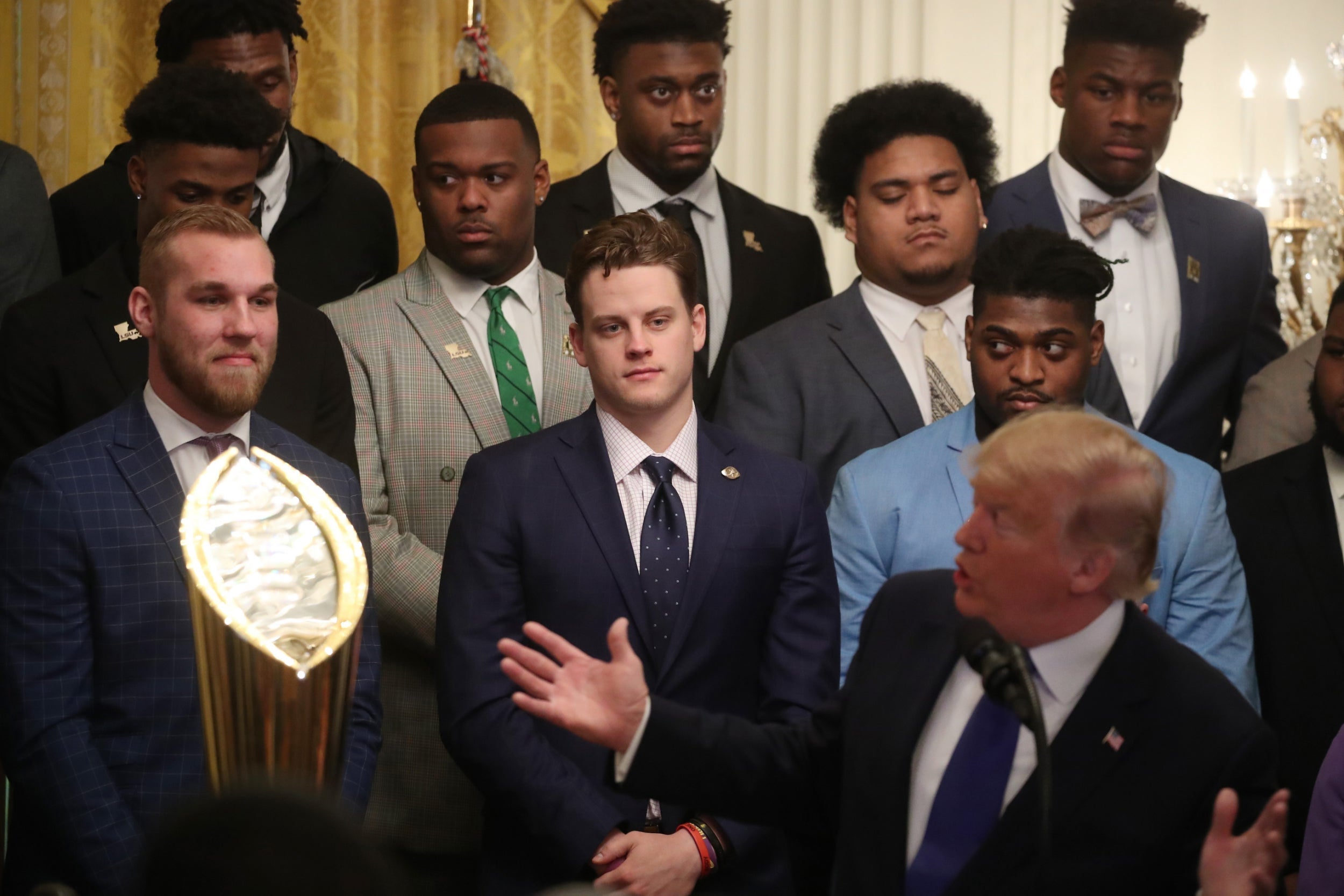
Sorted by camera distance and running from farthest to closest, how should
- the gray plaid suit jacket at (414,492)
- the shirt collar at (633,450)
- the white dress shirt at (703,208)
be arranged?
the white dress shirt at (703,208)
the gray plaid suit jacket at (414,492)
the shirt collar at (633,450)

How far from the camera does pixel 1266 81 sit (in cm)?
512

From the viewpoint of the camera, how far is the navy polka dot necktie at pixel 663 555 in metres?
2.56

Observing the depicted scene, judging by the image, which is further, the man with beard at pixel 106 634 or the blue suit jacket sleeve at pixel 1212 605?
the blue suit jacket sleeve at pixel 1212 605

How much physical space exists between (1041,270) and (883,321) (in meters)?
0.43

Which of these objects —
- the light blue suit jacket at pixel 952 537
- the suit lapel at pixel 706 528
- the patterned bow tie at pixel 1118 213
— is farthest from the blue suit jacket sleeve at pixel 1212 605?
the patterned bow tie at pixel 1118 213

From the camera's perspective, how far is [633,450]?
266 cm

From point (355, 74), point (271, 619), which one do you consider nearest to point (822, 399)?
point (271, 619)

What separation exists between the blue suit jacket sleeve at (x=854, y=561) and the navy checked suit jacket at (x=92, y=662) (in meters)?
0.99

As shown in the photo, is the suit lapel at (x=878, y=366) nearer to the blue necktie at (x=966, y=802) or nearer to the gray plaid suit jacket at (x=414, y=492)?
the gray plaid suit jacket at (x=414, y=492)

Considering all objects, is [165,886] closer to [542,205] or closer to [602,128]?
[542,205]

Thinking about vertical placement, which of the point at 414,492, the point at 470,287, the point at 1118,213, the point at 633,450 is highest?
the point at 1118,213

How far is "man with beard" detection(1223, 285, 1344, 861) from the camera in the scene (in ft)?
9.37

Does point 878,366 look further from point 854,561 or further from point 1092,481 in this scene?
point 1092,481

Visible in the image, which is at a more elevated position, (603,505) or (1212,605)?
(603,505)
